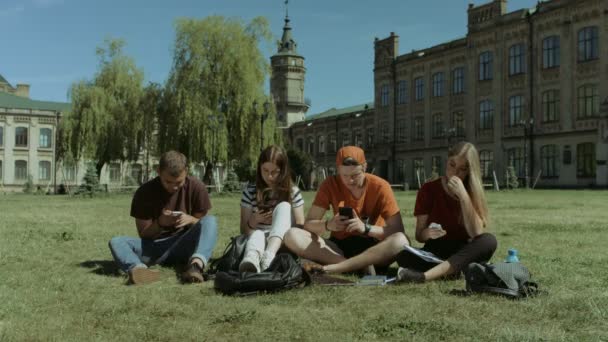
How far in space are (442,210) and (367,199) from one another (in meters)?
0.75

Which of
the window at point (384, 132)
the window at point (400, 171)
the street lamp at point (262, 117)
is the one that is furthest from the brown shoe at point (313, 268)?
the window at point (384, 132)

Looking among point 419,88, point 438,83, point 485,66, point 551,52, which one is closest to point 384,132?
point 419,88

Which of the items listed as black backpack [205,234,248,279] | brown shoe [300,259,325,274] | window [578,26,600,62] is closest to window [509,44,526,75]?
window [578,26,600,62]

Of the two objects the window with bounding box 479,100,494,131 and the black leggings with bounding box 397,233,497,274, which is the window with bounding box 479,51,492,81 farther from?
the black leggings with bounding box 397,233,497,274

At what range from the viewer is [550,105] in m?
39.2

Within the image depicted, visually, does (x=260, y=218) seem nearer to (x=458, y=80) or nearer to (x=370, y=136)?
(x=458, y=80)

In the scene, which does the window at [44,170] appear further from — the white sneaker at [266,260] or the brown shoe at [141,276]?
the white sneaker at [266,260]

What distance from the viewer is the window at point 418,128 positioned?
49906 mm

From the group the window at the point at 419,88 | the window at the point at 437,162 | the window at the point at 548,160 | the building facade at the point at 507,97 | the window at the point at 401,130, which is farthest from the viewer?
the window at the point at 401,130

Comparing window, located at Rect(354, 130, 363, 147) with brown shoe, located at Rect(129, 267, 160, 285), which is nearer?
brown shoe, located at Rect(129, 267, 160, 285)

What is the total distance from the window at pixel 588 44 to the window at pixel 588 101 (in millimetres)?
1768

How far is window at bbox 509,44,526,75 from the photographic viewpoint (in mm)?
40781

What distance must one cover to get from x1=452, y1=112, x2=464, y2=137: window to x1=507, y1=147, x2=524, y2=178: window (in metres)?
4.87

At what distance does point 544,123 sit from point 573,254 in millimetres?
33760
